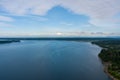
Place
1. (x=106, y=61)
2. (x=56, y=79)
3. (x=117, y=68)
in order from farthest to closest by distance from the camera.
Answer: (x=106, y=61) → (x=117, y=68) → (x=56, y=79)

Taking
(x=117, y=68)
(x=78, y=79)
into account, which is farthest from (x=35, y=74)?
(x=117, y=68)

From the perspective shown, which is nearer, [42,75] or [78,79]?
[78,79]

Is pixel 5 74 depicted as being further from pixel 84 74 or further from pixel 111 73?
pixel 111 73

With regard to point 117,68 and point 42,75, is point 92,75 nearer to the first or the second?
point 117,68

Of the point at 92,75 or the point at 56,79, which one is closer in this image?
the point at 56,79

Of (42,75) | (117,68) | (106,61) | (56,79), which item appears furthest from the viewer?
(106,61)

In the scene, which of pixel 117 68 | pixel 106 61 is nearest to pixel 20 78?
pixel 117 68

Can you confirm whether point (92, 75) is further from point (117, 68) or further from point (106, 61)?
point (106, 61)

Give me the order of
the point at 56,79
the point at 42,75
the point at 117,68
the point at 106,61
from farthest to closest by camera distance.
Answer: the point at 106,61 < the point at 117,68 < the point at 42,75 < the point at 56,79
